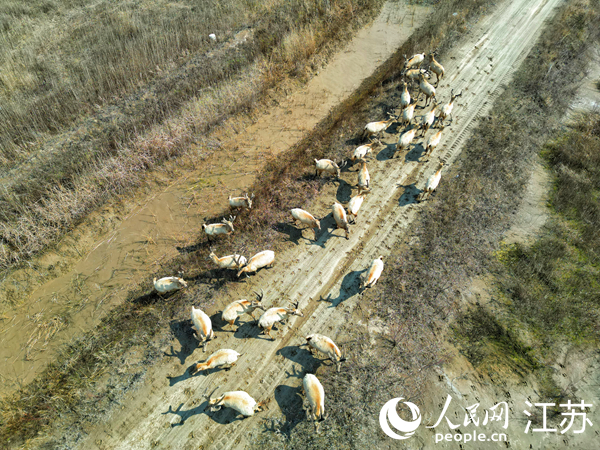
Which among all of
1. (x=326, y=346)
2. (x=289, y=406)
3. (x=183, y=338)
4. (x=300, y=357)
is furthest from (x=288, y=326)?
(x=183, y=338)

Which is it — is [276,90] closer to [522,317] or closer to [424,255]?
[424,255]

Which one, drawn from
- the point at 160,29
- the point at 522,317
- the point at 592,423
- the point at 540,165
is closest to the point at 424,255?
the point at 522,317

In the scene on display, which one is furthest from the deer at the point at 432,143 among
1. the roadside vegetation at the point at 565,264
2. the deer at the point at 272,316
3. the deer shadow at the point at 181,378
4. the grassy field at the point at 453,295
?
the deer shadow at the point at 181,378

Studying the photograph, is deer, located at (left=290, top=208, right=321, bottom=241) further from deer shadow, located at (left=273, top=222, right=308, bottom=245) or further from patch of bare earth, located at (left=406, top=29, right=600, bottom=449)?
patch of bare earth, located at (left=406, top=29, right=600, bottom=449)

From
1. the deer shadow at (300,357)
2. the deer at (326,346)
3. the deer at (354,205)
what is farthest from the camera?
the deer at (354,205)

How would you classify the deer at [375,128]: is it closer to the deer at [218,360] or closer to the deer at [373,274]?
the deer at [373,274]

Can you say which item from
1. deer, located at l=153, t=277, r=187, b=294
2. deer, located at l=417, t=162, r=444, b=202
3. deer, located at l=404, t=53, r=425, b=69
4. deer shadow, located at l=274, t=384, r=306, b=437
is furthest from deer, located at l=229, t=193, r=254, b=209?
deer, located at l=404, t=53, r=425, b=69
